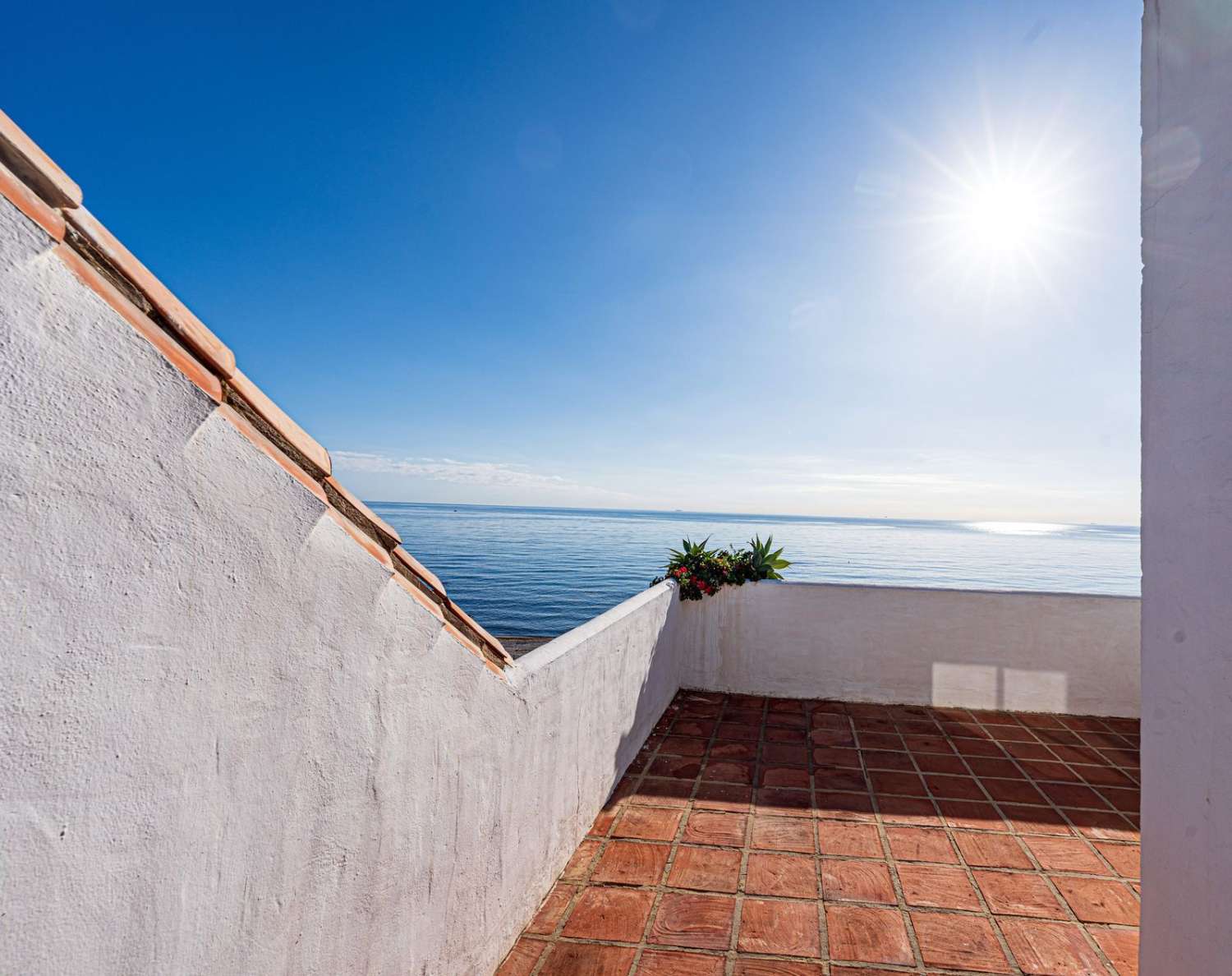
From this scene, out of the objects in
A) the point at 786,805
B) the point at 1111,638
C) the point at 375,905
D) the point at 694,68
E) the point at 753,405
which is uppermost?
the point at 753,405

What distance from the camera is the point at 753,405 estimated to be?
23.9 metres

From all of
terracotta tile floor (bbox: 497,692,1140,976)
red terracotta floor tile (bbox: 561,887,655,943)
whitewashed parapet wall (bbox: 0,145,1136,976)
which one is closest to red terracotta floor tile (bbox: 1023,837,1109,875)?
terracotta tile floor (bbox: 497,692,1140,976)

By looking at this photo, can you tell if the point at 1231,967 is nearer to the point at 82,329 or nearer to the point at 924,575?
the point at 82,329

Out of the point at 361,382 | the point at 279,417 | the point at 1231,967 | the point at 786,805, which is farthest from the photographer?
the point at 361,382

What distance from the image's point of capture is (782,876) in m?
2.66

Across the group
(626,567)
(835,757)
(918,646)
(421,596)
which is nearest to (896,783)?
(835,757)

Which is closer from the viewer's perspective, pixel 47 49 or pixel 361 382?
pixel 47 49

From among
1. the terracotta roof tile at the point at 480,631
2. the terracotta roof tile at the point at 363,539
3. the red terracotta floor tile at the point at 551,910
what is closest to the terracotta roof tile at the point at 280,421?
the terracotta roof tile at the point at 363,539

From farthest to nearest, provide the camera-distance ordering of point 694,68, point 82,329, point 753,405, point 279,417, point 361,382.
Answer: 1. point 361,382
2. point 753,405
3. point 694,68
4. point 279,417
5. point 82,329

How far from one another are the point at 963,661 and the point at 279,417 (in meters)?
5.66

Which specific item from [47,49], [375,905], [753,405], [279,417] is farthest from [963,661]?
[753,405]

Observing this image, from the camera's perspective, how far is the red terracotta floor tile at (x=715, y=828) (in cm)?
293

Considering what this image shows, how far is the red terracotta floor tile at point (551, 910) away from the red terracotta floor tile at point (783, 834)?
99 centimetres

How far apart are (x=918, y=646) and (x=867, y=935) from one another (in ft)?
10.9
